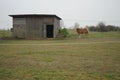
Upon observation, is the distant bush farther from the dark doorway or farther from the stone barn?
the stone barn

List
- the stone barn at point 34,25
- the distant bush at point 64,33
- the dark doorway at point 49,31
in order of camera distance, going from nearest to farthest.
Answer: the stone barn at point 34,25 → the dark doorway at point 49,31 → the distant bush at point 64,33

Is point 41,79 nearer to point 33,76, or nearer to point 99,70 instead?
point 33,76

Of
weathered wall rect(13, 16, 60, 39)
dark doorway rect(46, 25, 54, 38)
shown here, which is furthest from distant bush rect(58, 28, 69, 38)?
weathered wall rect(13, 16, 60, 39)

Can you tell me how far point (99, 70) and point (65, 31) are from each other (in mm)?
27921

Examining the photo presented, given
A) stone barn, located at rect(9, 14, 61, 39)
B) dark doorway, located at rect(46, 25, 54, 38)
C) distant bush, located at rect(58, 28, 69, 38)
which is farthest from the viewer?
distant bush, located at rect(58, 28, 69, 38)

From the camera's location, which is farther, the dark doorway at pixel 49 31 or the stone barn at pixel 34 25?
the dark doorway at pixel 49 31

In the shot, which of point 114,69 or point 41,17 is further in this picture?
point 41,17

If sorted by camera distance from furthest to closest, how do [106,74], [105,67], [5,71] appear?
[105,67] < [5,71] < [106,74]

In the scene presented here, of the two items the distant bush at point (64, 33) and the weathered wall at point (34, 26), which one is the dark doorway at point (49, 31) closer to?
the distant bush at point (64, 33)

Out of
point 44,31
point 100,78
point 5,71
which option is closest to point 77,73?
point 100,78

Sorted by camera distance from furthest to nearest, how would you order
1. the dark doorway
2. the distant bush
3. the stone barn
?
1. the distant bush
2. the dark doorway
3. the stone barn

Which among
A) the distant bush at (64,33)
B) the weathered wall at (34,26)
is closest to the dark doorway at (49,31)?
the distant bush at (64,33)

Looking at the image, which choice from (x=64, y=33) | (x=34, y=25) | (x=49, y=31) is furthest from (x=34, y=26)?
(x=64, y=33)

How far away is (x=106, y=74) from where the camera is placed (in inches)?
301
